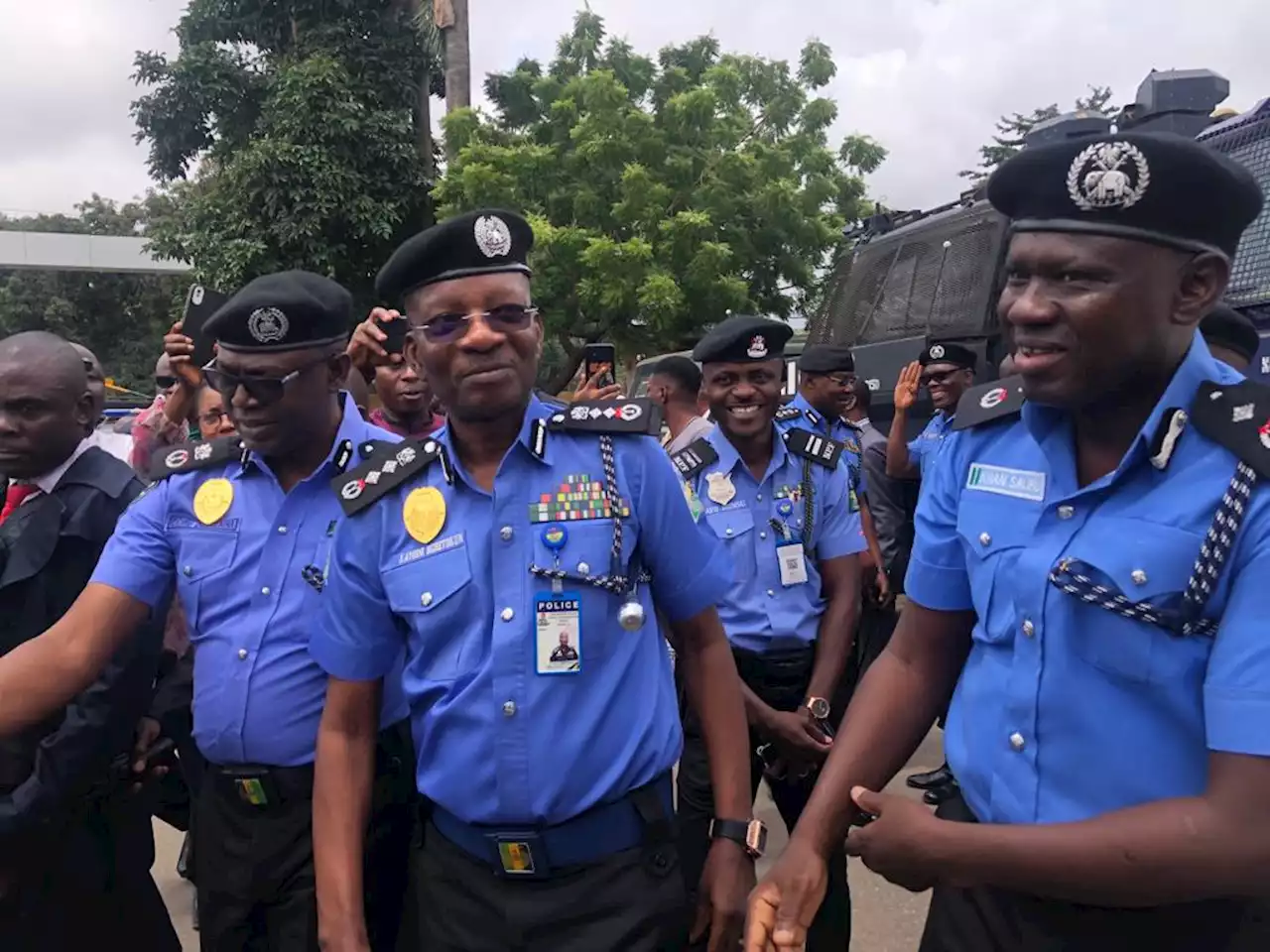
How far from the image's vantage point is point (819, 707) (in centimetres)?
309

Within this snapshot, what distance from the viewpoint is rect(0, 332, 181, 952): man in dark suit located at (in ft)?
7.70

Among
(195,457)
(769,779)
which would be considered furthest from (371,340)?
(769,779)

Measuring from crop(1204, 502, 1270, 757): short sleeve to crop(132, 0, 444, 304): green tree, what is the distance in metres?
16.1

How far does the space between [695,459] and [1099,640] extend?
213cm

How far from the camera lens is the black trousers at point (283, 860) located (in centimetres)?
217

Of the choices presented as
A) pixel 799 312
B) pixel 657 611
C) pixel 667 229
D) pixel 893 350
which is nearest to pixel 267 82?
pixel 667 229

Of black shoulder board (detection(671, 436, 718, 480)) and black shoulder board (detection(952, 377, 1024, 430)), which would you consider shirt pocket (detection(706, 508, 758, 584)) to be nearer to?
black shoulder board (detection(671, 436, 718, 480))

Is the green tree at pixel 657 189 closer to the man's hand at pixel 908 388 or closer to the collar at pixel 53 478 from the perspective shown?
the man's hand at pixel 908 388

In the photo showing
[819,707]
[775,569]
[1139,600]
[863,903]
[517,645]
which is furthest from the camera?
[863,903]

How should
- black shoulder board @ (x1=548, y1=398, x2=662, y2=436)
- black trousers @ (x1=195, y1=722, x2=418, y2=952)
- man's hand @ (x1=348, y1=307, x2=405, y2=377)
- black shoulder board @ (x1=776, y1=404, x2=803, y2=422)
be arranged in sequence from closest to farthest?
1. black shoulder board @ (x1=548, y1=398, x2=662, y2=436)
2. black trousers @ (x1=195, y1=722, x2=418, y2=952)
3. man's hand @ (x1=348, y1=307, x2=405, y2=377)
4. black shoulder board @ (x1=776, y1=404, x2=803, y2=422)

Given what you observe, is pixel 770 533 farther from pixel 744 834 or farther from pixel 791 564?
pixel 744 834

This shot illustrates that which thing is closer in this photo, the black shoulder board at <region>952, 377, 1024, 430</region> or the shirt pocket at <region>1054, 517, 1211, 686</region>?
the shirt pocket at <region>1054, 517, 1211, 686</region>

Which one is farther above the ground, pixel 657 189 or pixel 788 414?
pixel 657 189

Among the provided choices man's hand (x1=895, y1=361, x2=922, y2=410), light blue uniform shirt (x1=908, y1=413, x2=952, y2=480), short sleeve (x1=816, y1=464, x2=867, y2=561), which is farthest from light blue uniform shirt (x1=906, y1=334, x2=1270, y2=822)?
man's hand (x1=895, y1=361, x2=922, y2=410)
